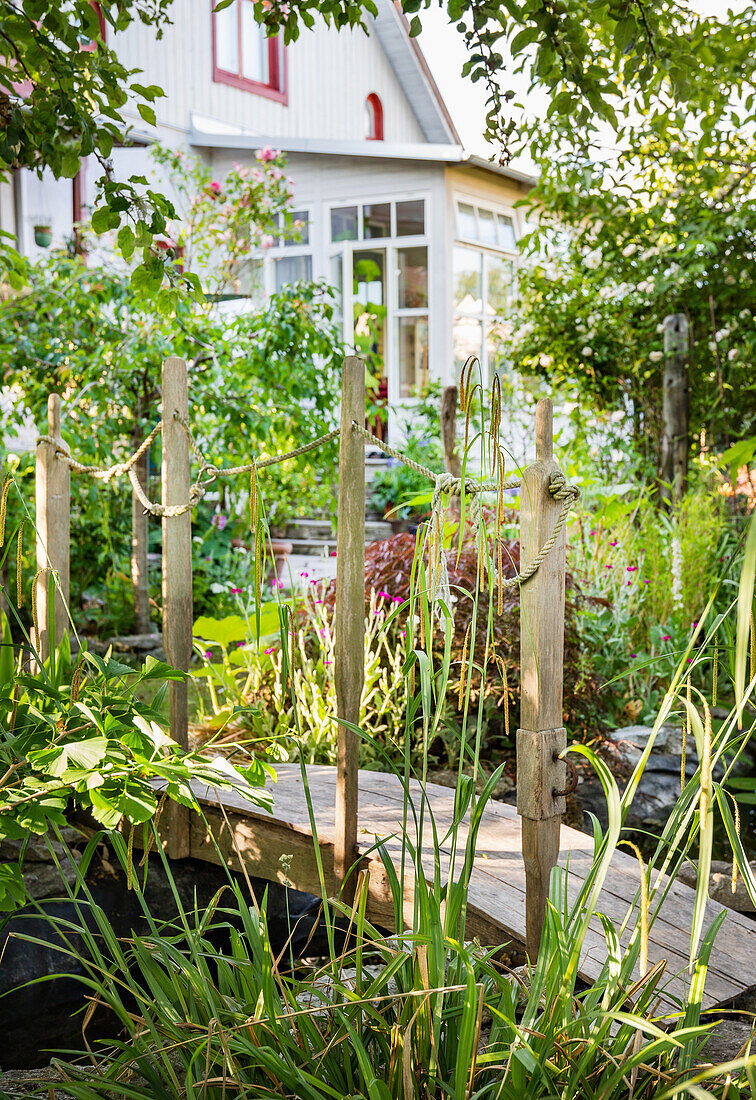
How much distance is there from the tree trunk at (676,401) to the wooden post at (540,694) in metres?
5.39

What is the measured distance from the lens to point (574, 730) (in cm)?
407

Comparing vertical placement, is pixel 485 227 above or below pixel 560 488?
above

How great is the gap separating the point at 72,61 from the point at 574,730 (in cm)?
300

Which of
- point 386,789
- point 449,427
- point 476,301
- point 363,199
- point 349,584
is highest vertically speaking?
point 363,199

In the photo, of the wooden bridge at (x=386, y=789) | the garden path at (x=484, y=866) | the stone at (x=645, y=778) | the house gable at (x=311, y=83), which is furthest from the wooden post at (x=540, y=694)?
the house gable at (x=311, y=83)

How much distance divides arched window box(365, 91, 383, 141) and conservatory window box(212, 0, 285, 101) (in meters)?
2.25

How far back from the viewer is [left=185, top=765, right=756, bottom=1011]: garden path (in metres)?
2.32

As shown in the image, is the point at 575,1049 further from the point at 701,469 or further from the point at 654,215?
the point at 654,215

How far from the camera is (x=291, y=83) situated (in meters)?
13.5

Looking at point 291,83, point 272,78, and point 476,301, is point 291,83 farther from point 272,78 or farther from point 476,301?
point 476,301

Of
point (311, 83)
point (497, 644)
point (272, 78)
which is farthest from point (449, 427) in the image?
point (311, 83)

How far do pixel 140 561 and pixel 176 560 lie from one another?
289 cm

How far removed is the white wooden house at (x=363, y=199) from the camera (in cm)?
1127

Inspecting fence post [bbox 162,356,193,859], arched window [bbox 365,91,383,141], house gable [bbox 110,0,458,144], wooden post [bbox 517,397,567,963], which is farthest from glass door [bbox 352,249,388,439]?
wooden post [bbox 517,397,567,963]
